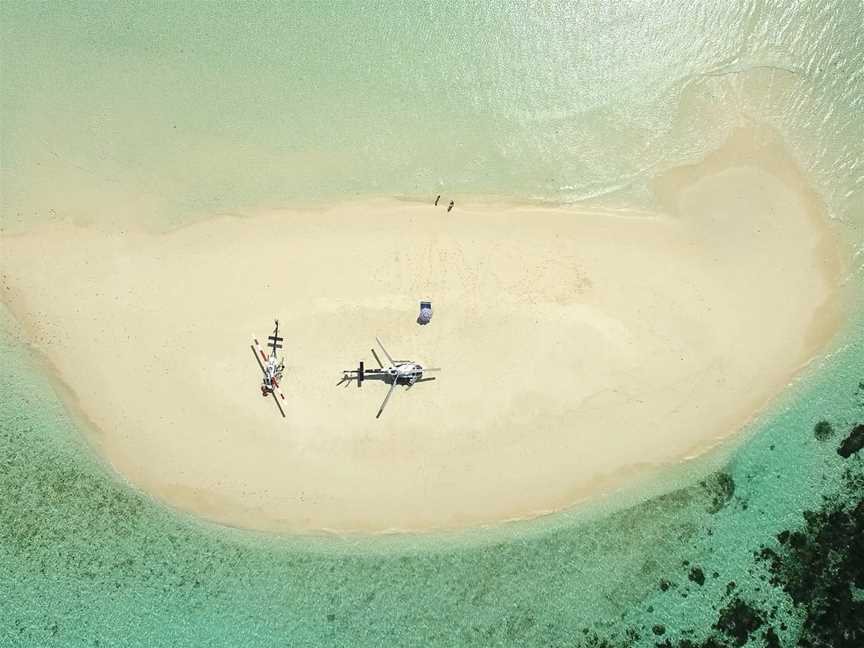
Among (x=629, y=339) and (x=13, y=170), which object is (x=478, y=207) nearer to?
(x=629, y=339)

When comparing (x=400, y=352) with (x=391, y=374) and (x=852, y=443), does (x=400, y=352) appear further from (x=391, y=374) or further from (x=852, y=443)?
(x=852, y=443)

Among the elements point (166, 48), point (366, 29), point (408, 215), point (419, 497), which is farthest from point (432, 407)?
point (166, 48)

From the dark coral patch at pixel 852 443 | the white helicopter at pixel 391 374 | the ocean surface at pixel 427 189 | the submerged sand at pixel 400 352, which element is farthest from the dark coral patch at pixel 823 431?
the white helicopter at pixel 391 374

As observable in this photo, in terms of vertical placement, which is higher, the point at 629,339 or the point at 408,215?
the point at 408,215

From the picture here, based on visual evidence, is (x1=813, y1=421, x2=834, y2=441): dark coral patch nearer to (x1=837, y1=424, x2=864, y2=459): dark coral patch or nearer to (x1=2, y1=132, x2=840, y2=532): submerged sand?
(x1=837, y1=424, x2=864, y2=459): dark coral patch

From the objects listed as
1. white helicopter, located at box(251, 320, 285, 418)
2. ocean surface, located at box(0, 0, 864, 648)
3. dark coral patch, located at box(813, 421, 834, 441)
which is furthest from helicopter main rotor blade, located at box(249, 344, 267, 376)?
dark coral patch, located at box(813, 421, 834, 441)

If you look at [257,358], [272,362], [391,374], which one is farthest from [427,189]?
[257,358]
